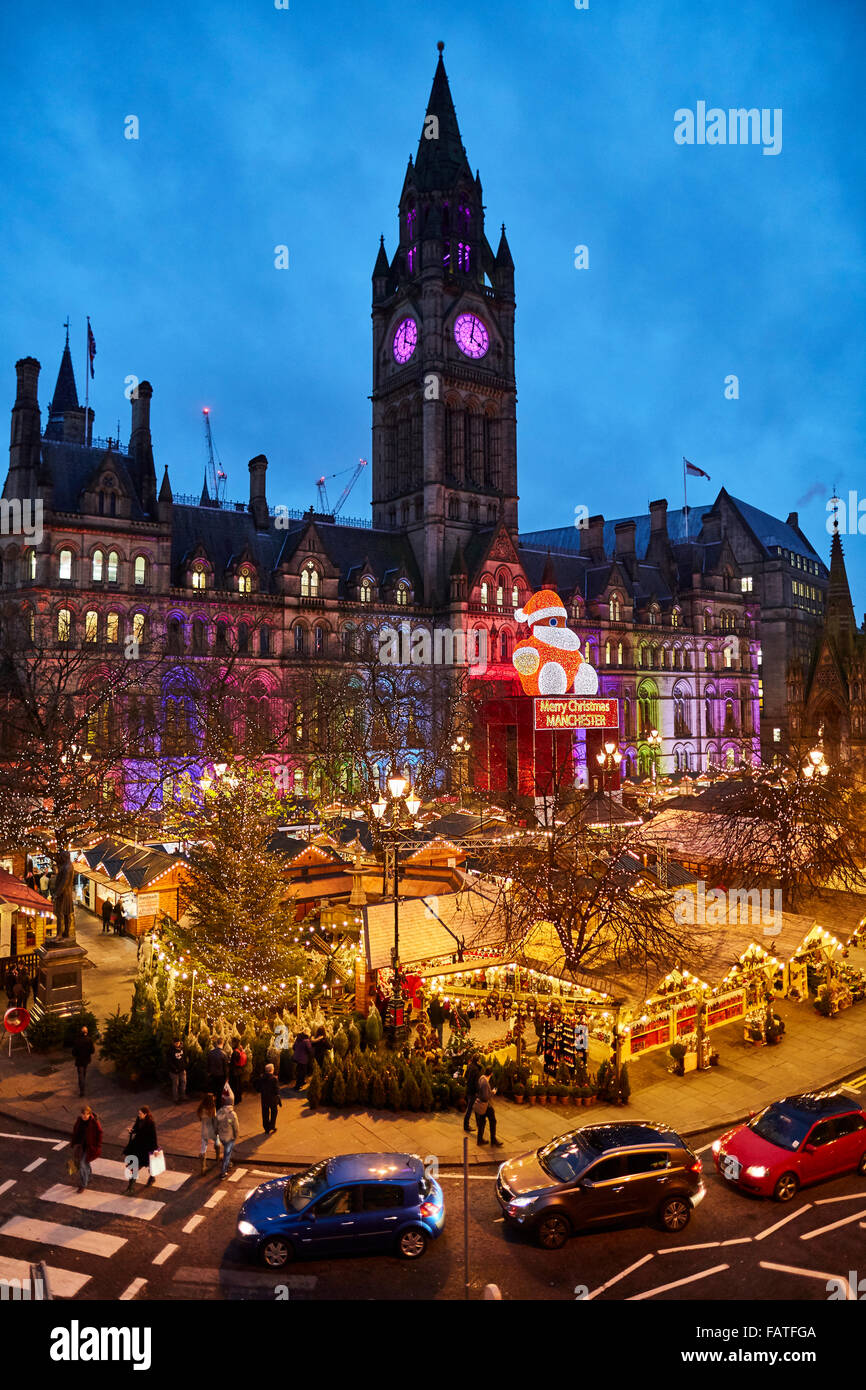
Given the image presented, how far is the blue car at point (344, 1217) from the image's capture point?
1261cm

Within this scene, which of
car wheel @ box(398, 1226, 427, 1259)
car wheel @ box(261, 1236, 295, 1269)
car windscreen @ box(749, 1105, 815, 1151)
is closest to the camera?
car wheel @ box(261, 1236, 295, 1269)

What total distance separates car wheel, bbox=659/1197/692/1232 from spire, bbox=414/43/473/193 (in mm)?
76549

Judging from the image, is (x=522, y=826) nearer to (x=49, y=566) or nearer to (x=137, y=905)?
(x=137, y=905)

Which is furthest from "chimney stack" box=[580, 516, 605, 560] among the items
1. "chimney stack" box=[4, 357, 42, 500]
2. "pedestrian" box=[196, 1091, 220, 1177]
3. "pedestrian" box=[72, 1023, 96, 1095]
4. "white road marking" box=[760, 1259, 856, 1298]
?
"white road marking" box=[760, 1259, 856, 1298]

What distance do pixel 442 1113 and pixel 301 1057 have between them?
350 centimetres

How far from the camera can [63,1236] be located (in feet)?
44.0

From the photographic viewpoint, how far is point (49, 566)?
49344 millimetres

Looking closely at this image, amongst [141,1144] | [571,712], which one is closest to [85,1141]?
[141,1144]

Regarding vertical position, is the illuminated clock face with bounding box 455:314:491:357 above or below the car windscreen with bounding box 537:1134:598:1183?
above

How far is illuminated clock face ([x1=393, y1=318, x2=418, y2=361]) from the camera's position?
7181cm

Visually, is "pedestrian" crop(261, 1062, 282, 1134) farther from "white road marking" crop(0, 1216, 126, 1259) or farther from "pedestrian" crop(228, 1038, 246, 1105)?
"white road marking" crop(0, 1216, 126, 1259)

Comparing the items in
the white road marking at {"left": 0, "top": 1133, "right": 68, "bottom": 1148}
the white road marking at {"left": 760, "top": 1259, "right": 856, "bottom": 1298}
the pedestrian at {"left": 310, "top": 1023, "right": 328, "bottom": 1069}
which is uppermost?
the pedestrian at {"left": 310, "top": 1023, "right": 328, "bottom": 1069}

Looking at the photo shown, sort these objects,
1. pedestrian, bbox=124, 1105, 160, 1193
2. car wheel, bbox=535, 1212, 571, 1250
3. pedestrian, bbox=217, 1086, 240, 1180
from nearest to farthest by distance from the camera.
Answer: car wheel, bbox=535, 1212, 571, 1250, pedestrian, bbox=124, 1105, 160, 1193, pedestrian, bbox=217, 1086, 240, 1180
